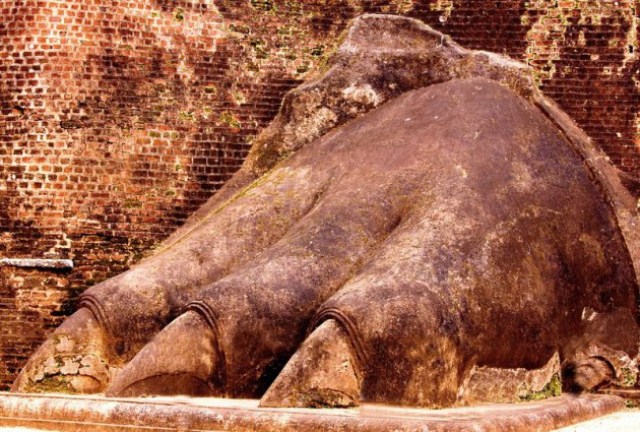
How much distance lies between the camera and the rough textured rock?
788cm

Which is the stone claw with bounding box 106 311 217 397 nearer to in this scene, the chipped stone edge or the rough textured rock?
the rough textured rock

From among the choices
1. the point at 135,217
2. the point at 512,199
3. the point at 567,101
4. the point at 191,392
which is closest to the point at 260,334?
the point at 191,392

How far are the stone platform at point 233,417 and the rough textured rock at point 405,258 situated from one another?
37 centimetres

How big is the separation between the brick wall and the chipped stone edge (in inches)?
2.6

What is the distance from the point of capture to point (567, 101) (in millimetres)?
12055

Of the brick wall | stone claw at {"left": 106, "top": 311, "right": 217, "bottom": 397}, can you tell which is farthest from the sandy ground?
the brick wall

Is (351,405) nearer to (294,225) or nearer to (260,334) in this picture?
(260,334)

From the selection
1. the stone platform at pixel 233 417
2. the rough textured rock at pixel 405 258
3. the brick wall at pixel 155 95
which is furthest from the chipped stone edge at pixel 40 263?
the stone platform at pixel 233 417

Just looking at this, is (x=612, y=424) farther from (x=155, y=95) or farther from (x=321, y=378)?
(x=155, y=95)

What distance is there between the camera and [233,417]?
7.02m

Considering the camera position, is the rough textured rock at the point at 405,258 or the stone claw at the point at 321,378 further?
the rough textured rock at the point at 405,258

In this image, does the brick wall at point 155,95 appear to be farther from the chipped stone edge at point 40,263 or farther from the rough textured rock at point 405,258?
the rough textured rock at point 405,258

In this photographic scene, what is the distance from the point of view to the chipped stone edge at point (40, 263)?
11500mm

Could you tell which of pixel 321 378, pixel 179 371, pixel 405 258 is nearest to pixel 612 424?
pixel 405 258
